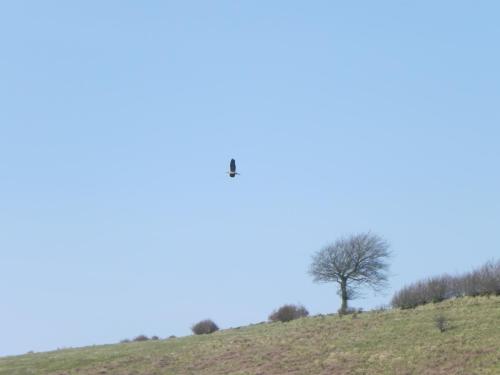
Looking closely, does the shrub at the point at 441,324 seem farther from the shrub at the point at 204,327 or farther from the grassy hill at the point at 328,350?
the shrub at the point at 204,327

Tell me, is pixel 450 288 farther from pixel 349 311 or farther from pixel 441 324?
pixel 441 324

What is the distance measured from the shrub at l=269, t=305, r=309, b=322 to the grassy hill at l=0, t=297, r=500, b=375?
18.4 ft

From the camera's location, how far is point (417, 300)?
2256 inches

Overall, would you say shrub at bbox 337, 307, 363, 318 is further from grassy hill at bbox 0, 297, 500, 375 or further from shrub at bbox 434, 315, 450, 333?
shrub at bbox 434, 315, 450, 333

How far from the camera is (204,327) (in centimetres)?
6662

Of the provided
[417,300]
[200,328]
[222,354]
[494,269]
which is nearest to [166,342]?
[200,328]

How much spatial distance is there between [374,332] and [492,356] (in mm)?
10646

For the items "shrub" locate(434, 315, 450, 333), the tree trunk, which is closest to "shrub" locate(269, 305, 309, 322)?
the tree trunk

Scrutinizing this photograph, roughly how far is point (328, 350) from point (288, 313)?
21.6 meters

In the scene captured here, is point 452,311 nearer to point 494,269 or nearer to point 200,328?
point 494,269

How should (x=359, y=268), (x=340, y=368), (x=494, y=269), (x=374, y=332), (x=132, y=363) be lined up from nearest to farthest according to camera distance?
(x=340, y=368)
(x=374, y=332)
(x=132, y=363)
(x=494, y=269)
(x=359, y=268)

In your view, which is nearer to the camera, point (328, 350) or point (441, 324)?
point (441, 324)

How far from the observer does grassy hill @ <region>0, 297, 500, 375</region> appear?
37656 mm

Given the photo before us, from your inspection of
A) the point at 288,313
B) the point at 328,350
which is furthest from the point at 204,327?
the point at 328,350
